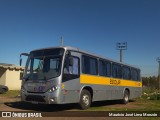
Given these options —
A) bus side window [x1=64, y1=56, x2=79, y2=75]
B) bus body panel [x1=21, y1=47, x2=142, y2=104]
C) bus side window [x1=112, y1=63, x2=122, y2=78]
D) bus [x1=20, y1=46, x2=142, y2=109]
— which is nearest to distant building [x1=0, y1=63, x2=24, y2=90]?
bus side window [x1=112, y1=63, x2=122, y2=78]

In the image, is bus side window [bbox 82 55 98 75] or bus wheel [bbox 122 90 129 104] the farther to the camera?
bus wheel [bbox 122 90 129 104]

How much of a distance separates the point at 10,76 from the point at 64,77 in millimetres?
23213

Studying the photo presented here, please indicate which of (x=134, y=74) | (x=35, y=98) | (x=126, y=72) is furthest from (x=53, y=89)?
(x=134, y=74)

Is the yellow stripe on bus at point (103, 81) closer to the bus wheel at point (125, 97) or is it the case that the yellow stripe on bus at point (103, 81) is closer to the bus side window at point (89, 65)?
the bus side window at point (89, 65)

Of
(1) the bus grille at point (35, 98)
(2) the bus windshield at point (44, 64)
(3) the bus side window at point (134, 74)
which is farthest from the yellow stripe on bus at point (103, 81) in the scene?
(1) the bus grille at point (35, 98)

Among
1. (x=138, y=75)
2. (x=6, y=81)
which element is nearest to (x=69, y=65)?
(x=138, y=75)

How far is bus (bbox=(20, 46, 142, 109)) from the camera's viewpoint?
13625 mm

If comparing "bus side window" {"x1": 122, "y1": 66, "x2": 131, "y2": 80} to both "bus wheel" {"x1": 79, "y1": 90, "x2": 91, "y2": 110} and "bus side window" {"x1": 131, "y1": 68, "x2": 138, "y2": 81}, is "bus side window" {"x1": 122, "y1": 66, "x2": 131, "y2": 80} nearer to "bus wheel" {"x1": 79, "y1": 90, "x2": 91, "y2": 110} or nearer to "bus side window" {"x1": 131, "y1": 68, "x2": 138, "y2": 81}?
"bus side window" {"x1": 131, "y1": 68, "x2": 138, "y2": 81}

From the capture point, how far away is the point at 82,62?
1542 cm

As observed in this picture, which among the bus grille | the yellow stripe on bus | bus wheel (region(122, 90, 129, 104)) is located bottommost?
bus wheel (region(122, 90, 129, 104))

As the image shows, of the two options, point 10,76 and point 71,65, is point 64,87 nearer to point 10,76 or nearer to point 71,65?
point 71,65

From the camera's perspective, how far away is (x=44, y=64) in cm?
1437

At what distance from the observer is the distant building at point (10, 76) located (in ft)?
116

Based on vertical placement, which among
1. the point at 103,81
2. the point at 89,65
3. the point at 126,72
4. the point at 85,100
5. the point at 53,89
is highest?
the point at 89,65
